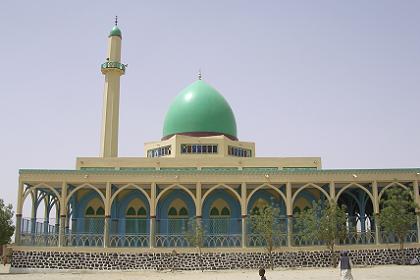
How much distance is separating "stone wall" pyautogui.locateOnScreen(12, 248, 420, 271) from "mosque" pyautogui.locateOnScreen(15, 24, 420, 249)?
72 cm

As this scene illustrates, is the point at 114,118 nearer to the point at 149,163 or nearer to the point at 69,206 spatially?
the point at 149,163

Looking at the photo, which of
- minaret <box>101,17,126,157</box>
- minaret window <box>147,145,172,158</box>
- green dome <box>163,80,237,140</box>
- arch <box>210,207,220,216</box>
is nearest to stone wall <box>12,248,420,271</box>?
arch <box>210,207,220,216</box>

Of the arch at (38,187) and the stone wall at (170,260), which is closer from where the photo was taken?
the stone wall at (170,260)

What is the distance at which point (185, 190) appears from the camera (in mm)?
29125

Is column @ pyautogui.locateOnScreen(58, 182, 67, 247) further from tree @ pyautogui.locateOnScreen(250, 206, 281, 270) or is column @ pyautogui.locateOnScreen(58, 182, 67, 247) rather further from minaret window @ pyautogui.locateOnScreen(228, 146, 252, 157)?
minaret window @ pyautogui.locateOnScreen(228, 146, 252, 157)

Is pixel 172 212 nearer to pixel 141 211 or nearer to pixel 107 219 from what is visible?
pixel 141 211

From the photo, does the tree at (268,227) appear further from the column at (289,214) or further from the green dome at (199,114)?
the green dome at (199,114)

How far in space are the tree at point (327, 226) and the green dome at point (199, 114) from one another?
36.3 ft

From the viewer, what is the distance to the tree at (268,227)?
87.8ft

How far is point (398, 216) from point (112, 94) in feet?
68.6

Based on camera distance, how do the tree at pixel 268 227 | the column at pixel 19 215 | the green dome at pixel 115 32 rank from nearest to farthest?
1. the tree at pixel 268 227
2. the column at pixel 19 215
3. the green dome at pixel 115 32

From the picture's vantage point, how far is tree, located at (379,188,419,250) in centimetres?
2716

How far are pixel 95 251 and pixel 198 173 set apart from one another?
23.5 ft

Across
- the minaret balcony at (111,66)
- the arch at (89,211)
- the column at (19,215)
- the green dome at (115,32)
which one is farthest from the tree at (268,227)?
the green dome at (115,32)
